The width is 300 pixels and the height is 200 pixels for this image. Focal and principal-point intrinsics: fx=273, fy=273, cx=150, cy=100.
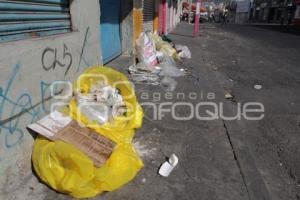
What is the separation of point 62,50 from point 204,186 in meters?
1.89

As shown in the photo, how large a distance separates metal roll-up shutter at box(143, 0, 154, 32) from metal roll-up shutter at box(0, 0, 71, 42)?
613 cm

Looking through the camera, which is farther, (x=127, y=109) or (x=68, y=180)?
(x=127, y=109)

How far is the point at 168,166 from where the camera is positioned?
8.36 feet

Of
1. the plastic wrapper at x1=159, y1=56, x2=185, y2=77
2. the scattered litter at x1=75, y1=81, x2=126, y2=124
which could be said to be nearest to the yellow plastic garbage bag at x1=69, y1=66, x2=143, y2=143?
the scattered litter at x1=75, y1=81, x2=126, y2=124

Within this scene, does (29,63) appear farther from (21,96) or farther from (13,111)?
(13,111)

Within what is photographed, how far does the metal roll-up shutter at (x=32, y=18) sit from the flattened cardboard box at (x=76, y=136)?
29.8 inches

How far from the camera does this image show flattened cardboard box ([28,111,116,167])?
2254mm

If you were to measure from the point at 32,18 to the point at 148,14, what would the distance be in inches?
301

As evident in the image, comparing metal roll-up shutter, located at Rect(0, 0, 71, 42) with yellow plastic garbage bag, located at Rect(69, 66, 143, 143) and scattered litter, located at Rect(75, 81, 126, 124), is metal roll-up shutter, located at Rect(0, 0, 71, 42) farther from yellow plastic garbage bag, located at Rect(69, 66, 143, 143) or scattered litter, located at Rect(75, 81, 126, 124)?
scattered litter, located at Rect(75, 81, 126, 124)

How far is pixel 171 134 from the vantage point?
3227 mm

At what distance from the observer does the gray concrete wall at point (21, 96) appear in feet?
6.54

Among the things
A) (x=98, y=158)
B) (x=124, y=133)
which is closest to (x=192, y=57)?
(x=124, y=133)

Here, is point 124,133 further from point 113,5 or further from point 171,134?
point 113,5

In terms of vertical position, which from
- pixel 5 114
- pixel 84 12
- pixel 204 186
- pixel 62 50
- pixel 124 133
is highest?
pixel 84 12
